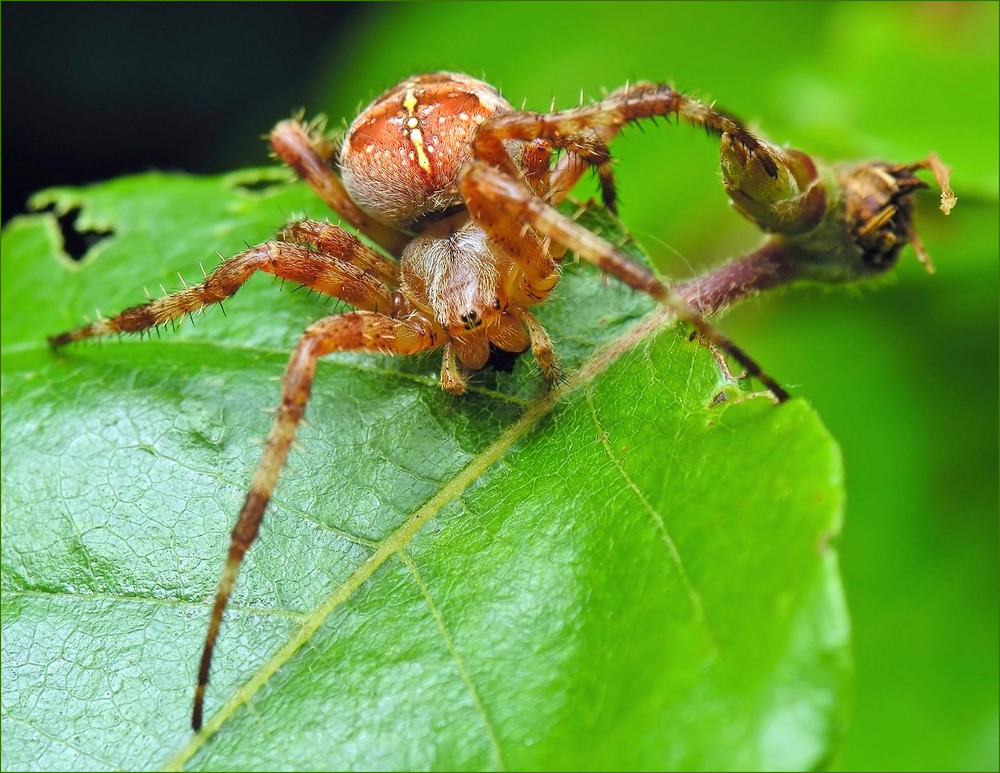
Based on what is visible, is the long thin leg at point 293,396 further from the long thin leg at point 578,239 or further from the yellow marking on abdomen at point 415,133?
the yellow marking on abdomen at point 415,133

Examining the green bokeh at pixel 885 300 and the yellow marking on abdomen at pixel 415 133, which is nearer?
the yellow marking on abdomen at pixel 415 133

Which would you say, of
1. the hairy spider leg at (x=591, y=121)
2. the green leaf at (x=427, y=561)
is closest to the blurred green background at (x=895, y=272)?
the hairy spider leg at (x=591, y=121)

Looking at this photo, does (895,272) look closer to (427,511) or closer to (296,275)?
(427,511)

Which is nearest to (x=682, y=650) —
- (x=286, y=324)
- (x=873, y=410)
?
(x=286, y=324)

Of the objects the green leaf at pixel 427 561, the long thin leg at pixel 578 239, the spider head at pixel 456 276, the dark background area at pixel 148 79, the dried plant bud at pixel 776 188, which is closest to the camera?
the green leaf at pixel 427 561

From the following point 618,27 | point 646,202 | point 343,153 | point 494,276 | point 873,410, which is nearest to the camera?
point 494,276

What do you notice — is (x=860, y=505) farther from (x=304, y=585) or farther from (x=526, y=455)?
(x=304, y=585)
